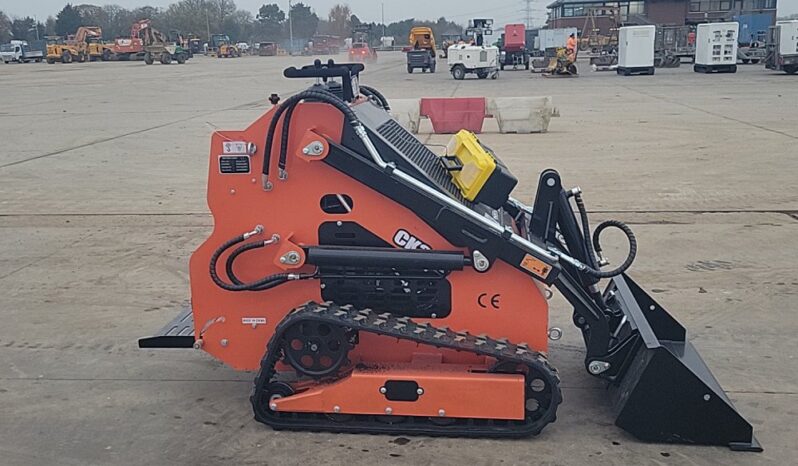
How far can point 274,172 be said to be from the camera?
404cm

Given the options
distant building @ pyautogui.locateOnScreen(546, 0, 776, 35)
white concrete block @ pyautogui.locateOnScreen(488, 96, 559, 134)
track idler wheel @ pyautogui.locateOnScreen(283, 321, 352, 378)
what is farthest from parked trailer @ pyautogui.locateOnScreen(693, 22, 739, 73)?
distant building @ pyautogui.locateOnScreen(546, 0, 776, 35)

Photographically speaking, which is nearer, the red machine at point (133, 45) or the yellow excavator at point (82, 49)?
the red machine at point (133, 45)

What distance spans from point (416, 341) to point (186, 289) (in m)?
3.01

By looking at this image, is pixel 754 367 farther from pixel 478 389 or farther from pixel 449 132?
pixel 449 132

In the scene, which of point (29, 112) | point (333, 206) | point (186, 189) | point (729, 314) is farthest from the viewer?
point (29, 112)

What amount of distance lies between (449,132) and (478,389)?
1258cm

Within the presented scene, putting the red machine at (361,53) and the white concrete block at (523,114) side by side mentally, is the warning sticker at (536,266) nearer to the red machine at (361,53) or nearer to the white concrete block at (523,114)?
the white concrete block at (523,114)

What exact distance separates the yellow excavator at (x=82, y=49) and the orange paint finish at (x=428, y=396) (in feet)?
214

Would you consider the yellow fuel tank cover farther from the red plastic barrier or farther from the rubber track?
the red plastic barrier

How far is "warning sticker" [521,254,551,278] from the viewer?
12.6ft

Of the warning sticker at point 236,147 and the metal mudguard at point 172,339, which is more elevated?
the warning sticker at point 236,147

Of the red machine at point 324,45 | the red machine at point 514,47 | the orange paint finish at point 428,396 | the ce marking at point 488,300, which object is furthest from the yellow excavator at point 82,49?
the ce marking at point 488,300

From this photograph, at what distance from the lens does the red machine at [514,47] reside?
1818 inches

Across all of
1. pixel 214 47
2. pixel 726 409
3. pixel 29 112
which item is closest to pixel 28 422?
pixel 726 409
